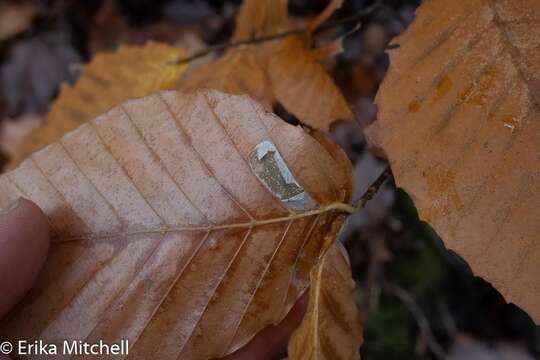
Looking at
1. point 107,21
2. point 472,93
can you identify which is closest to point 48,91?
point 107,21

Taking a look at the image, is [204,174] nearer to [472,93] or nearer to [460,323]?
[472,93]

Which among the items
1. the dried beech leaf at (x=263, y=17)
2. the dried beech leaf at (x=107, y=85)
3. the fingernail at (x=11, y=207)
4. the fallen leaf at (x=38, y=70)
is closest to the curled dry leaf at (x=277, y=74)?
the dried beech leaf at (x=263, y=17)

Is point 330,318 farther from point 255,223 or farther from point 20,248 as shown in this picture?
point 20,248

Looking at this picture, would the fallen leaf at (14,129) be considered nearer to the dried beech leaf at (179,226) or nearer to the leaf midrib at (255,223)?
the dried beech leaf at (179,226)

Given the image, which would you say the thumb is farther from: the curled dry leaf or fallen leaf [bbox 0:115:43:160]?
fallen leaf [bbox 0:115:43:160]

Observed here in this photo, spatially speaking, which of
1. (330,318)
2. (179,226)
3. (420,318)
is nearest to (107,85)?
(179,226)

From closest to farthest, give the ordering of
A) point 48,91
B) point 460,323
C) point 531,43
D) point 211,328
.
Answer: point 531,43, point 211,328, point 460,323, point 48,91
